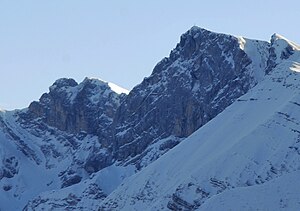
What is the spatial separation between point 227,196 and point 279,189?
6.81 meters

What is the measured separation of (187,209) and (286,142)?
2095 centimetres

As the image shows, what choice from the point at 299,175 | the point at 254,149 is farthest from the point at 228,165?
the point at 299,175

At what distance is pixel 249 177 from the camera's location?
189 m

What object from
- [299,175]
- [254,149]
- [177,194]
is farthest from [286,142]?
[299,175]

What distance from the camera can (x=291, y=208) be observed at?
463 feet

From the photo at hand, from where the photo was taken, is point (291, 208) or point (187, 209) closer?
point (291, 208)

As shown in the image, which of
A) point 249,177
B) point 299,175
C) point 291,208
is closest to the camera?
point 291,208

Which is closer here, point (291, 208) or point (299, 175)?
point (291, 208)

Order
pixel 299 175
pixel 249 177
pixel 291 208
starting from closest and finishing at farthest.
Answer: pixel 291 208, pixel 299 175, pixel 249 177

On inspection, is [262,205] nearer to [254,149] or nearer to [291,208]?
[291,208]

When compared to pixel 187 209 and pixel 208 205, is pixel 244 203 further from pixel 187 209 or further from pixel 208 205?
pixel 187 209

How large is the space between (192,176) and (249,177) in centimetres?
1367

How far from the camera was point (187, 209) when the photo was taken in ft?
632

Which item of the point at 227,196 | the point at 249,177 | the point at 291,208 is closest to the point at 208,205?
the point at 227,196
